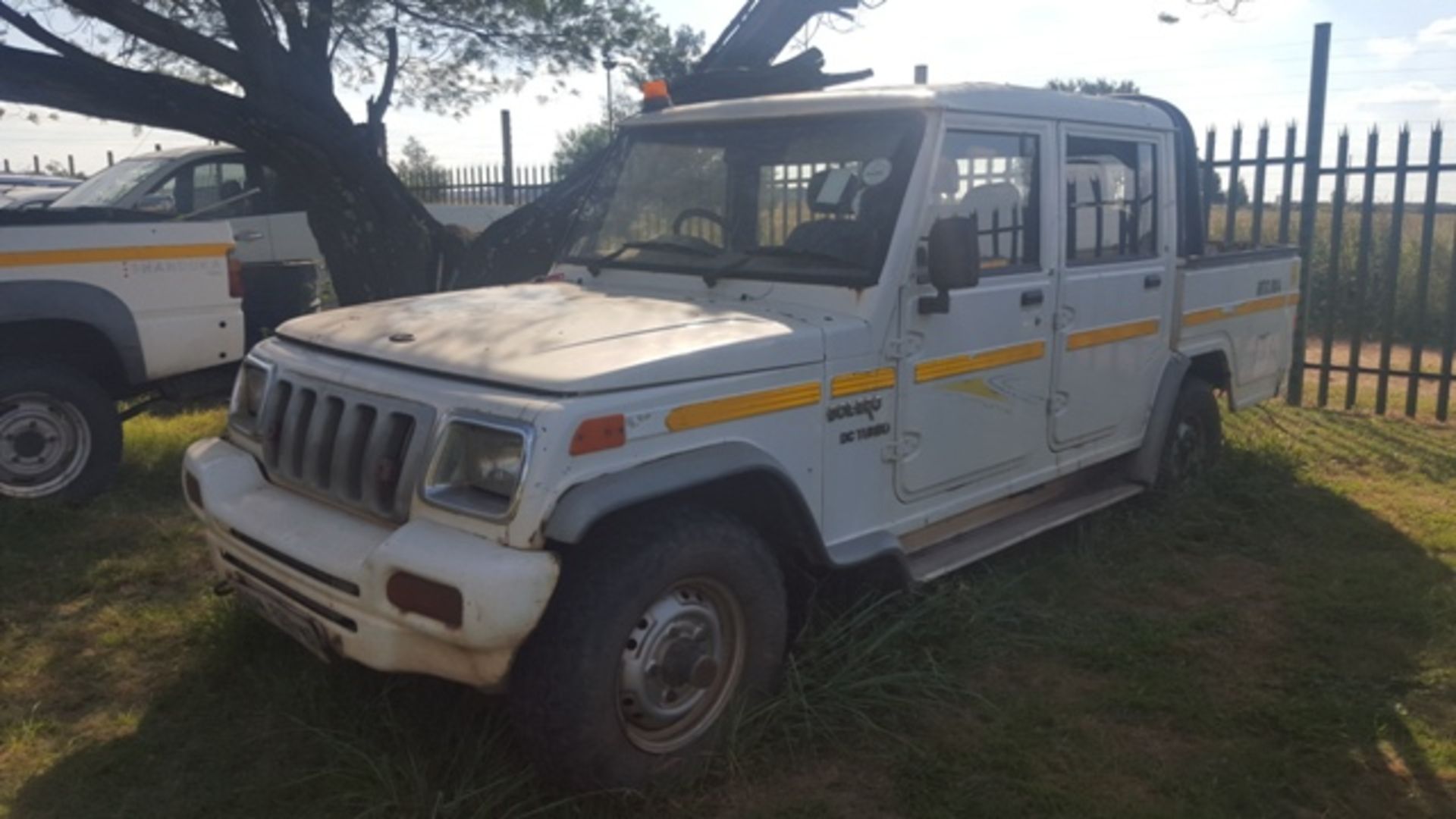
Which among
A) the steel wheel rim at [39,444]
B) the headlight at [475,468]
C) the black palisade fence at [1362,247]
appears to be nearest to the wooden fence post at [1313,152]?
the black palisade fence at [1362,247]

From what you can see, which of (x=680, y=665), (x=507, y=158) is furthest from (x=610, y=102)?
(x=680, y=665)

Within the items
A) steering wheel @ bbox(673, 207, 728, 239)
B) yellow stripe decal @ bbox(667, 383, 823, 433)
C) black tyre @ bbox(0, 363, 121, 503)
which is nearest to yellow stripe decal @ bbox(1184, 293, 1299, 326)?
steering wheel @ bbox(673, 207, 728, 239)

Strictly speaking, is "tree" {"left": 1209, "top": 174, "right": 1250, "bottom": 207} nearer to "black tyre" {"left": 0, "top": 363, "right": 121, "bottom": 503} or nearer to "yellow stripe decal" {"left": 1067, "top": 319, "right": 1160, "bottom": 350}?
"yellow stripe decal" {"left": 1067, "top": 319, "right": 1160, "bottom": 350}

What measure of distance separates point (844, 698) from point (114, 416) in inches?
171

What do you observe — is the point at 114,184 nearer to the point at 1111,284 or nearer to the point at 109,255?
the point at 109,255

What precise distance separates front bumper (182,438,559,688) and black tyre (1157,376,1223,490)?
3.91 metres

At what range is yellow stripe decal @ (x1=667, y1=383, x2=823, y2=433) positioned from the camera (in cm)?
323

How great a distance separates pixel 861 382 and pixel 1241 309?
336 cm

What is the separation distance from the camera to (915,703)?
12.4 feet

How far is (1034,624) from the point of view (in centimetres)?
446

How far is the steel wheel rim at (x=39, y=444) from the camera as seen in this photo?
5.68 meters

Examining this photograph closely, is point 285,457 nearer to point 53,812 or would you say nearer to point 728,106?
point 53,812

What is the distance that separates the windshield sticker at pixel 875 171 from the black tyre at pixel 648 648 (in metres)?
1.38

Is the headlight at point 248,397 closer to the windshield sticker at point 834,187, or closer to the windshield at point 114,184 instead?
the windshield sticker at point 834,187
